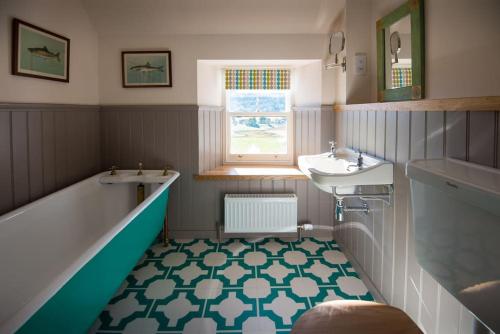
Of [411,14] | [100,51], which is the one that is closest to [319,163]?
[411,14]

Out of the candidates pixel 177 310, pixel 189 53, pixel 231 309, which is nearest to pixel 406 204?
pixel 231 309

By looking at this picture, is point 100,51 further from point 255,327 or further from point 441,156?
point 441,156

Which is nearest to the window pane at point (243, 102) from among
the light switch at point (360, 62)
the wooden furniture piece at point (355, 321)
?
the light switch at point (360, 62)

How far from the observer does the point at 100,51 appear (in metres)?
3.76

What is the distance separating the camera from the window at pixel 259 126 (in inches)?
166

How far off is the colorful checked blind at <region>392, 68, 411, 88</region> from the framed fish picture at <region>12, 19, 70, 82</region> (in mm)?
2430

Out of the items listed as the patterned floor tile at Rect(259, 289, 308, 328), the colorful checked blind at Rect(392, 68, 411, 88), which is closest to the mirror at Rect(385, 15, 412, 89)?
the colorful checked blind at Rect(392, 68, 411, 88)

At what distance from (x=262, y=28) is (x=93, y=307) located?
2810 mm

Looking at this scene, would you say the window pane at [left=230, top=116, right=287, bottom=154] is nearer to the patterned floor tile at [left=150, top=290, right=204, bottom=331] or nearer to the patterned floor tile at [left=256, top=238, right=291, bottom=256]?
the patterned floor tile at [left=256, top=238, right=291, bottom=256]

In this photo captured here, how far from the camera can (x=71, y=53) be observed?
325 centimetres

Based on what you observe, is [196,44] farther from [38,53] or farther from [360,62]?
[360,62]

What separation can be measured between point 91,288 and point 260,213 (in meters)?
2.08

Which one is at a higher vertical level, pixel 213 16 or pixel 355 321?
pixel 213 16

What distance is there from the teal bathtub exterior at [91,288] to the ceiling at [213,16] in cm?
180
